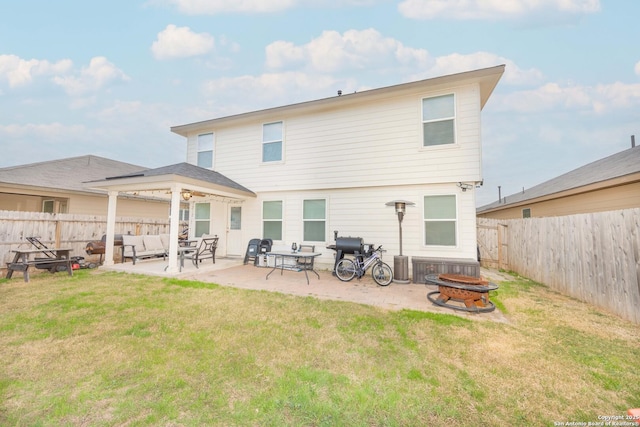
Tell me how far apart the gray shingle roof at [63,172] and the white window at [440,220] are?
1370 cm

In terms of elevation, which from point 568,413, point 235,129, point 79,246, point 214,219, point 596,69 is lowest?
point 568,413

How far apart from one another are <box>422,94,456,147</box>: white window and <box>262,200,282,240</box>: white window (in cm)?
542

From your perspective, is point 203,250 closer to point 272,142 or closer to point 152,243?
point 152,243

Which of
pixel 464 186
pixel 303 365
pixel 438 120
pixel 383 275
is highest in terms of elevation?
pixel 438 120

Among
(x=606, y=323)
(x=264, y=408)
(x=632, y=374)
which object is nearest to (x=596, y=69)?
(x=606, y=323)

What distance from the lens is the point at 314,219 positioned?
8508 mm

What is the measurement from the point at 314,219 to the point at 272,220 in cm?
170

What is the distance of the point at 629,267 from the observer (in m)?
4.04

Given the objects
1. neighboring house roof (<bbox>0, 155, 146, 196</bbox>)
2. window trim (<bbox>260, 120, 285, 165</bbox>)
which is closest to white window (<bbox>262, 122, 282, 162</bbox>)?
window trim (<bbox>260, 120, 285, 165</bbox>)

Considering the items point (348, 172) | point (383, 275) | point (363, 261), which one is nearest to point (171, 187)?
point (348, 172)

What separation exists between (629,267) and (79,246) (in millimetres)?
14503

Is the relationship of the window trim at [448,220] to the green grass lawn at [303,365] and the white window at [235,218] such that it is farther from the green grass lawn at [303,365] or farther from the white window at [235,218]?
the white window at [235,218]

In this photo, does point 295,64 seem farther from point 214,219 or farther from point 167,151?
point 167,151

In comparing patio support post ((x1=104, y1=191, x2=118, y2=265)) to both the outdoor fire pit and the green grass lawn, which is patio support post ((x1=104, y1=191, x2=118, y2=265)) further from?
the outdoor fire pit
